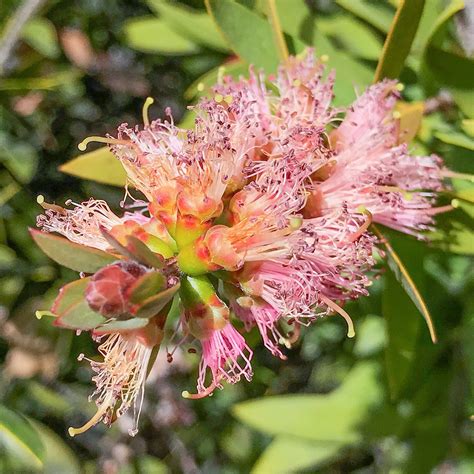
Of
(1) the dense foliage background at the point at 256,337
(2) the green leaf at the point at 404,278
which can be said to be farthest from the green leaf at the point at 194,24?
(2) the green leaf at the point at 404,278

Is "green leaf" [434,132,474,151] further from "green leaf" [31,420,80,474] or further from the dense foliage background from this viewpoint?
"green leaf" [31,420,80,474]

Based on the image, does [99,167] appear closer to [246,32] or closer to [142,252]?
[246,32]

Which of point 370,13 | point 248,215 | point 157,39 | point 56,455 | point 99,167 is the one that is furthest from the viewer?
point 56,455

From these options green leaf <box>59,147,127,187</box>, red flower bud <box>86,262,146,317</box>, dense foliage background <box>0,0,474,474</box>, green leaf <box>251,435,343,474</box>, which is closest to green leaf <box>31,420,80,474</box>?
dense foliage background <box>0,0,474,474</box>

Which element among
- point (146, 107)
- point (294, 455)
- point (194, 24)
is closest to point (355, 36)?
point (194, 24)

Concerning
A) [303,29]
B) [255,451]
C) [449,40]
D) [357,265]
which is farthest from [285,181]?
[255,451]

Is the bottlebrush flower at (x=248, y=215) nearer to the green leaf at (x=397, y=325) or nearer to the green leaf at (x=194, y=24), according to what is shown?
the green leaf at (x=397, y=325)

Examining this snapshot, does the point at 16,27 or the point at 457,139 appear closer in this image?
the point at 457,139
